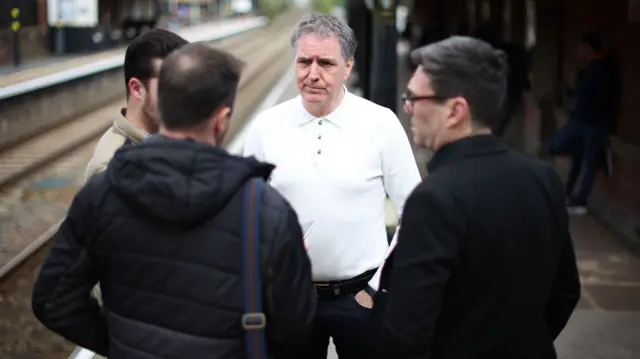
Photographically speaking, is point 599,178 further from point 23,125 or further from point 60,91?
point 60,91

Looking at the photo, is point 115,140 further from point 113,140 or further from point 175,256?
point 175,256

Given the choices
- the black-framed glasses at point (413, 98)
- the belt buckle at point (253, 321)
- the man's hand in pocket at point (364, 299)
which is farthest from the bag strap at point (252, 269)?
the man's hand in pocket at point (364, 299)

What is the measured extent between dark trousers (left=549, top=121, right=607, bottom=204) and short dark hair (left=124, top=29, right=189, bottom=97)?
6.29m

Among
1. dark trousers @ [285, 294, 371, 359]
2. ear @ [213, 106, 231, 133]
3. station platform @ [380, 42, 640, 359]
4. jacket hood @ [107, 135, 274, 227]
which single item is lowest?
station platform @ [380, 42, 640, 359]

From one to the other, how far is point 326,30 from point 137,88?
0.62 m

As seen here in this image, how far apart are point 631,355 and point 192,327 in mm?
3541

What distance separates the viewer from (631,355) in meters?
4.82

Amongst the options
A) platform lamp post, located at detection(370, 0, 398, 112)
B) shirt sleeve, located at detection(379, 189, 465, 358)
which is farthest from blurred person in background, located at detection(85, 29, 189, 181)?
platform lamp post, located at detection(370, 0, 398, 112)

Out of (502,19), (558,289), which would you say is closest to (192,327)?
(558,289)

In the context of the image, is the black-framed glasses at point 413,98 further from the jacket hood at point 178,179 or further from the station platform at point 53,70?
the station platform at point 53,70

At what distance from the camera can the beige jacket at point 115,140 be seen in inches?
104

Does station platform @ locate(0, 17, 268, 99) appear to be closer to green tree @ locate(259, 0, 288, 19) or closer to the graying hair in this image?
the graying hair

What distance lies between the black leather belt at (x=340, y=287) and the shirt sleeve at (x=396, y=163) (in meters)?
0.25

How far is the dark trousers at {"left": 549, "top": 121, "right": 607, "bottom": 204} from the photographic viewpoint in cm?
824
